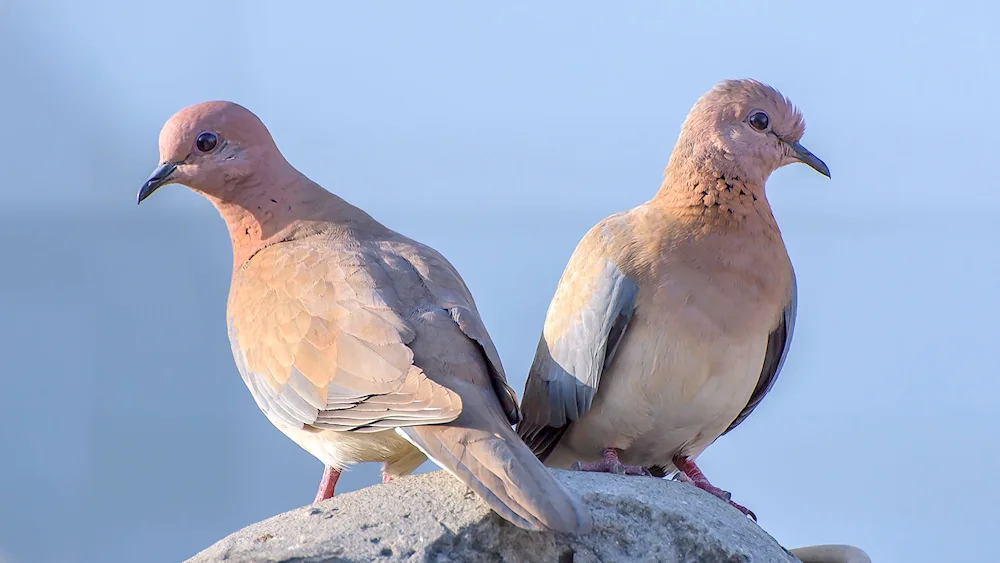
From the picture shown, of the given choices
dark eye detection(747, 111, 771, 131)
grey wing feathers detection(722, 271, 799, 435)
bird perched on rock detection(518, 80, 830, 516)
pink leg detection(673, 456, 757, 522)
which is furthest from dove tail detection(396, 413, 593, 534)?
dark eye detection(747, 111, 771, 131)

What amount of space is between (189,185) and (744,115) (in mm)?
1510

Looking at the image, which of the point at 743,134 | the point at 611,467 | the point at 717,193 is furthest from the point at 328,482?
the point at 743,134

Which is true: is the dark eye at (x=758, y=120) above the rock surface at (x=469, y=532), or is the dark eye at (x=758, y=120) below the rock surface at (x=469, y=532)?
above

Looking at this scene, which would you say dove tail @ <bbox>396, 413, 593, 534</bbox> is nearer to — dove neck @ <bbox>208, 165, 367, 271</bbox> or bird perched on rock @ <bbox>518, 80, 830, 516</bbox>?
bird perched on rock @ <bbox>518, 80, 830, 516</bbox>

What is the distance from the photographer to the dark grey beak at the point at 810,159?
308 cm

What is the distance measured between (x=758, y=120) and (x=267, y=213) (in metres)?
1.36

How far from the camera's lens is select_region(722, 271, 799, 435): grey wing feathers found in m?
3.06

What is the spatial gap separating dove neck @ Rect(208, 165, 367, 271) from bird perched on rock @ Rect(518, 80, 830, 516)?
27.9 inches

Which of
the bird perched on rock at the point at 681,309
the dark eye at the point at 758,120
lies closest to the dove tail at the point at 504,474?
the bird perched on rock at the point at 681,309

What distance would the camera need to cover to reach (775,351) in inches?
122

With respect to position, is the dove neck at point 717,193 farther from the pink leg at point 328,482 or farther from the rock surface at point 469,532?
the pink leg at point 328,482

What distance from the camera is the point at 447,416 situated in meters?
2.19

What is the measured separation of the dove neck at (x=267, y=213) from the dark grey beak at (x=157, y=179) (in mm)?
144

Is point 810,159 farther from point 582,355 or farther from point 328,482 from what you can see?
point 328,482
